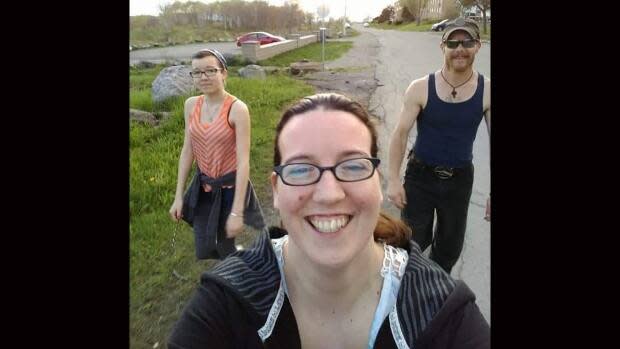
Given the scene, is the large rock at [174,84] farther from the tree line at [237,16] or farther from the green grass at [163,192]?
the tree line at [237,16]

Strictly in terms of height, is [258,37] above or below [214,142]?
above

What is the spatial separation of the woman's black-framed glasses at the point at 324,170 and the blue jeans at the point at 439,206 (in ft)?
1.75

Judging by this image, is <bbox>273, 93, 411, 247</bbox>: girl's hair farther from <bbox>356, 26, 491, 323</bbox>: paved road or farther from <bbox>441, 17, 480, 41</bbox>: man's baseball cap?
<bbox>441, 17, 480, 41</bbox>: man's baseball cap

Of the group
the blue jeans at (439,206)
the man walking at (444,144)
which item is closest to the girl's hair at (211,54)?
the man walking at (444,144)

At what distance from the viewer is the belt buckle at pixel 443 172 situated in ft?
3.85

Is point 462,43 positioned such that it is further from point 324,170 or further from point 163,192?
point 163,192

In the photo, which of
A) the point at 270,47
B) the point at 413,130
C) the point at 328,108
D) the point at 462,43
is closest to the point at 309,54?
the point at 270,47

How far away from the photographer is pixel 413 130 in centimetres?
117

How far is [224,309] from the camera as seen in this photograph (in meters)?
0.74

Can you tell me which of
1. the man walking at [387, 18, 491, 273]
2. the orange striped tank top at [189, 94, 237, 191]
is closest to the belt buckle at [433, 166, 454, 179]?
the man walking at [387, 18, 491, 273]

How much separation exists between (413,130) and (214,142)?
0.54 m

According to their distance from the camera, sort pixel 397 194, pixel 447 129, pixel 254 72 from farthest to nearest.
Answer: pixel 254 72
pixel 397 194
pixel 447 129
